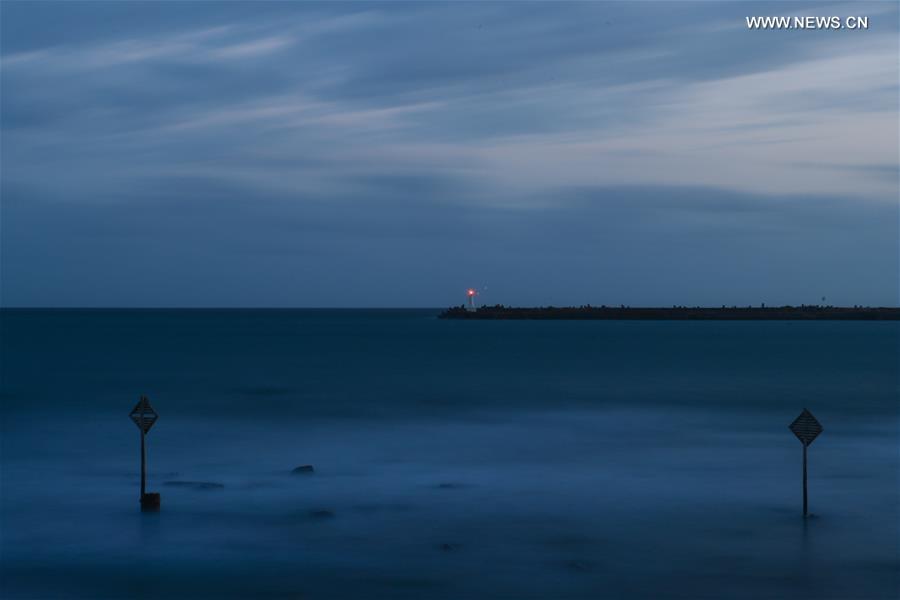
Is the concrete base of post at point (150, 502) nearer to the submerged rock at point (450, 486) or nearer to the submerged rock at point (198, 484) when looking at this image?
the submerged rock at point (198, 484)

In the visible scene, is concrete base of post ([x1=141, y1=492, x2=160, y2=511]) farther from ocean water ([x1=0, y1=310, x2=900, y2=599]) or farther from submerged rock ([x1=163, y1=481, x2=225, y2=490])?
submerged rock ([x1=163, y1=481, x2=225, y2=490])

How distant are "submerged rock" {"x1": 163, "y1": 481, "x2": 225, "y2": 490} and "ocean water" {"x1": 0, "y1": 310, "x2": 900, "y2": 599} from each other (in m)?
0.12

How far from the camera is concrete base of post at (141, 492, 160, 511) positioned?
768 inches

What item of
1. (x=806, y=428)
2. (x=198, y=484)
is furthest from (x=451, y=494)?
(x=806, y=428)

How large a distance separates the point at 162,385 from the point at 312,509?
3909cm

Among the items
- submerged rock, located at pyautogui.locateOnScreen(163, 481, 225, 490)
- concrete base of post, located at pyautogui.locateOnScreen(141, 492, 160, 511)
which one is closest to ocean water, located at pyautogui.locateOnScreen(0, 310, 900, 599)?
submerged rock, located at pyautogui.locateOnScreen(163, 481, 225, 490)

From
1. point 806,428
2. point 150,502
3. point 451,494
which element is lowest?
point 451,494

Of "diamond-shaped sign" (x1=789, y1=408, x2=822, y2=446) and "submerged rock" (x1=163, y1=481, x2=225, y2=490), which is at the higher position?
"diamond-shaped sign" (x1=789, y1=408, x2=822, y2=446)

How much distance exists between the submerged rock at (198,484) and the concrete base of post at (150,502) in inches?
113

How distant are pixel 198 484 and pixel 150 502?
11.7 feet

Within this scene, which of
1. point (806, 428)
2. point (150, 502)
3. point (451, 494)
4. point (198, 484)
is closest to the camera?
point (806, 428)

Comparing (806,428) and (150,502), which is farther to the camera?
(150,502)

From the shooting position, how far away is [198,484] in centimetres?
2312

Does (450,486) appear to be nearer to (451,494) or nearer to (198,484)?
(451,494)
